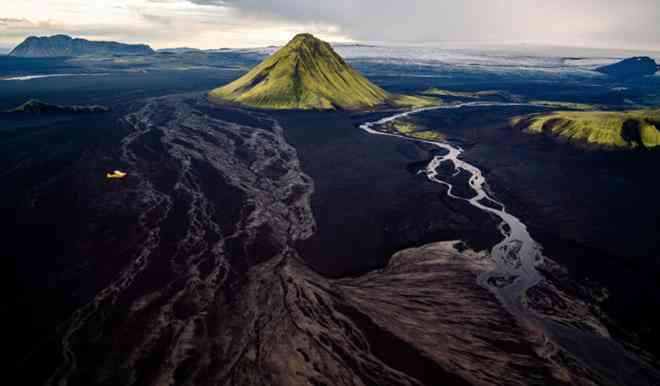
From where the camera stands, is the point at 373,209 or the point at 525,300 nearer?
the point at 525,300

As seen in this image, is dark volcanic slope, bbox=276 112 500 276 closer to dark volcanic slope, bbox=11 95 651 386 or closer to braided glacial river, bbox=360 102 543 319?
braided glacial river, bbox=360 102 543 319

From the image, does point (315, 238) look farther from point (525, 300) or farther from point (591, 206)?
point (591, 206)

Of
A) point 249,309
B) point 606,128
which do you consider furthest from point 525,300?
point 606,128

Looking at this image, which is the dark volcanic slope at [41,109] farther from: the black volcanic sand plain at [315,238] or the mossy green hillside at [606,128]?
the mossy green hillside at [606,128]

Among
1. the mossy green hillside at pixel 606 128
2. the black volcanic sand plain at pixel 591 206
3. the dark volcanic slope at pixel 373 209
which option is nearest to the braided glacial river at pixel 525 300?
the black volcanic sand plain at pixel 591 206

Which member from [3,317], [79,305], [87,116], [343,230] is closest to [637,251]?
[343,230]

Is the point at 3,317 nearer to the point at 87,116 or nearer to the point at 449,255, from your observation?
the point at 449,255

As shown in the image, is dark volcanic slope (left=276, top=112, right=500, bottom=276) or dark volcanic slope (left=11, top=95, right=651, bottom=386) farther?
dark volcanic slope (left=276, top=112, right=500, bottom=276)

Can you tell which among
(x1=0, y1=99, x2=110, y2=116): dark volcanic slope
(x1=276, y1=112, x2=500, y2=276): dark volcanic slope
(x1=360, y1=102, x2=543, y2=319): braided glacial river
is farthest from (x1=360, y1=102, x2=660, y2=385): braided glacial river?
(x1=0, y1=99, x2=110, y2=116): dark volcanic slope
